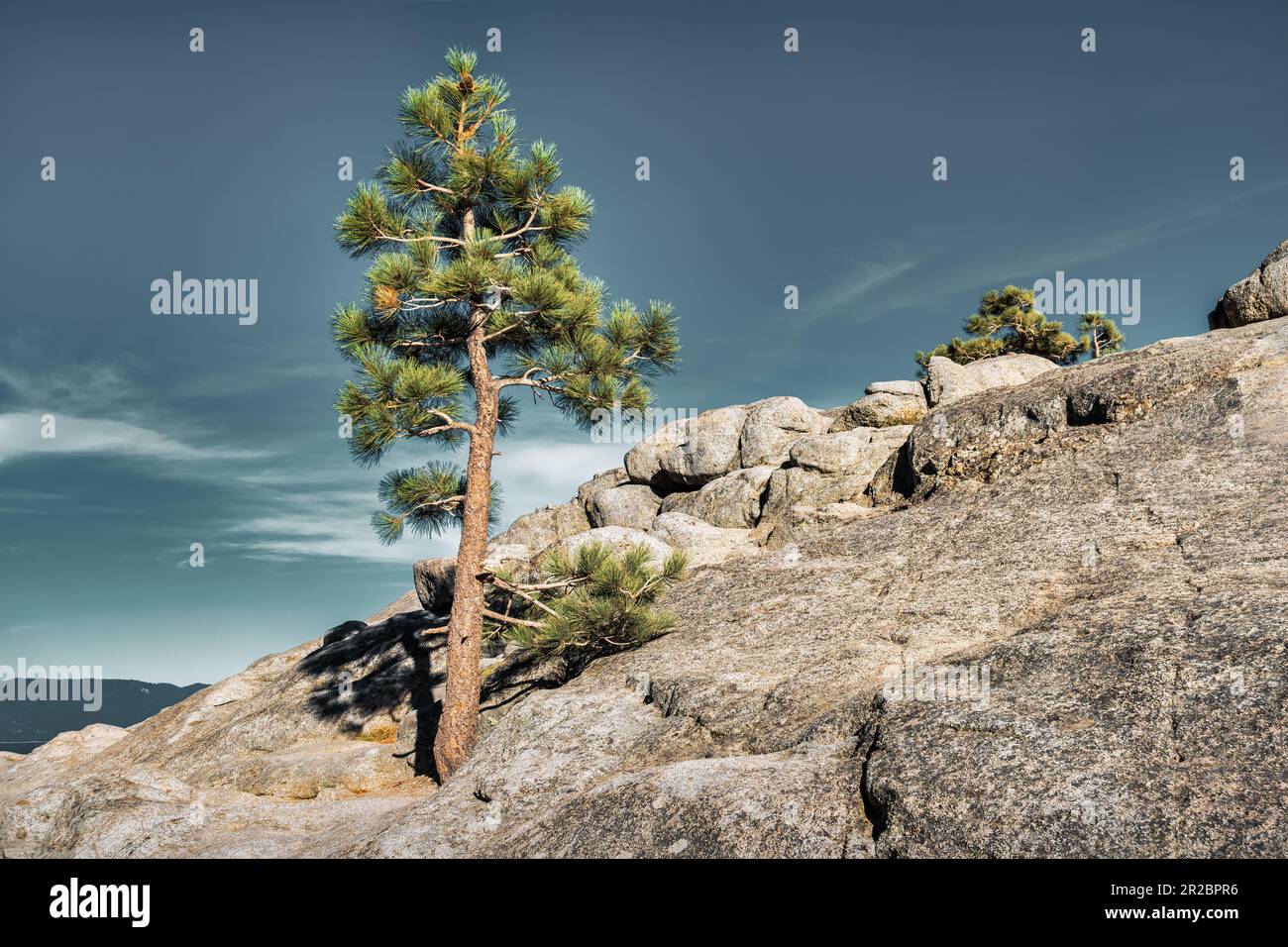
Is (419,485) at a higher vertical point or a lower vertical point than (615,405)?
lower

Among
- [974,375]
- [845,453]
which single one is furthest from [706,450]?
[974,375]

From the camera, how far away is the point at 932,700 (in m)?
9.07

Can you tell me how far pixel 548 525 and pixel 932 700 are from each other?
104 feet

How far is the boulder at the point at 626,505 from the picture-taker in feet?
114

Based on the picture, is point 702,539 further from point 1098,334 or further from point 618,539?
point 1098,334

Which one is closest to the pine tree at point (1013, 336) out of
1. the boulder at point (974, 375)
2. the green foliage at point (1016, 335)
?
the green foliage at point (1016, 335)

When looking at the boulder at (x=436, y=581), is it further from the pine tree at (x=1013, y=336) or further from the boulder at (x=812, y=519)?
the pine tree at (x=1013, y=336)

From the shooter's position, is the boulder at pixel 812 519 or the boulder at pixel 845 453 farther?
the boulder at pixel 845 453

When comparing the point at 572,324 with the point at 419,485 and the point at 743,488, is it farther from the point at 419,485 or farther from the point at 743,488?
the point at 743,488

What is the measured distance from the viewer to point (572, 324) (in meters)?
17.4

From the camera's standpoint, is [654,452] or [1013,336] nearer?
[654,452]

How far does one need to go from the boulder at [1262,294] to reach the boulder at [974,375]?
6271mm
